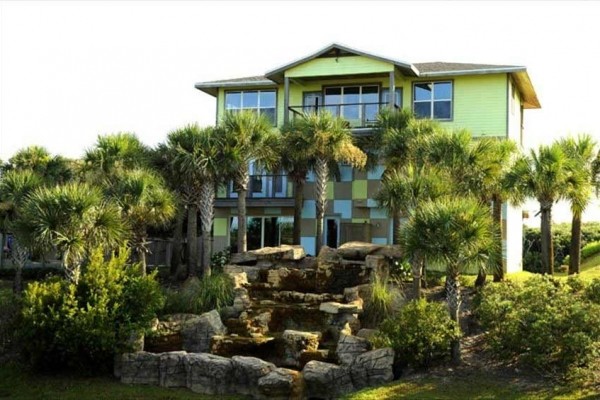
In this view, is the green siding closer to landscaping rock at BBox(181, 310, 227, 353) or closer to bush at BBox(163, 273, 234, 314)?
bush at BBox(163, 273, 234, 314)

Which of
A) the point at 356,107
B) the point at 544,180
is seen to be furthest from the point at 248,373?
the point at 356,107

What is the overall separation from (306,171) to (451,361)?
1278 centimetres

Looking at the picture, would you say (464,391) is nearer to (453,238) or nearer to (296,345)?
(453,238)

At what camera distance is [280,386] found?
14.9 metres

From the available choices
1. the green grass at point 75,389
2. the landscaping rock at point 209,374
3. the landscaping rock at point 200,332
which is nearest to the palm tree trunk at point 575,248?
the landscaping rock at point 200,332

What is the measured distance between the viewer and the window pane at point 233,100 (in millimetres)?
32688

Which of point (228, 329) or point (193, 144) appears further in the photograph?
point (193, 144)

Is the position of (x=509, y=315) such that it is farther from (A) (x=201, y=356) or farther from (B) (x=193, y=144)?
(B) (x=193, y=144)

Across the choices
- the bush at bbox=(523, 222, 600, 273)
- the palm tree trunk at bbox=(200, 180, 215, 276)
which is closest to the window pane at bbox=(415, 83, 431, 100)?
the bush at bbox=(523, 222, 600, 273)

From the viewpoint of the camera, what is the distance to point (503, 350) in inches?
593

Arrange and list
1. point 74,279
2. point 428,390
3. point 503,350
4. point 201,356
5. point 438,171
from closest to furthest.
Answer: point 428,390
point 503,350
point 201,356
point 74,279
point 438,171

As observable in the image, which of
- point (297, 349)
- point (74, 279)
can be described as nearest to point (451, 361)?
point (297, 349)

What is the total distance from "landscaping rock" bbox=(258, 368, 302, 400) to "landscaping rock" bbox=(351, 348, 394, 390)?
1266 millimetres

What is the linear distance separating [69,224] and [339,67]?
15.4 metres
